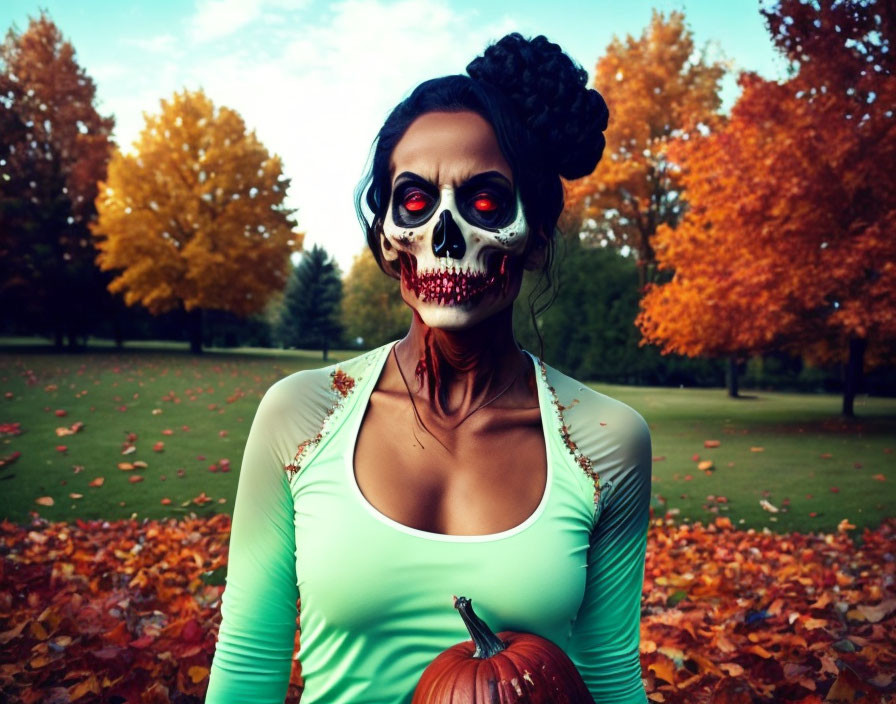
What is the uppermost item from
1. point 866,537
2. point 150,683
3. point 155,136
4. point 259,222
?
point 155,136

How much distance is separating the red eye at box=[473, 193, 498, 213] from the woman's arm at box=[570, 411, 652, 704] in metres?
0.55

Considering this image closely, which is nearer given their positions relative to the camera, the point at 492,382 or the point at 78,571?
the point at 492,382

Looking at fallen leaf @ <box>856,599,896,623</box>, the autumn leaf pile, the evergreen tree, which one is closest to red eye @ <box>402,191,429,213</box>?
the autumn leaf pile

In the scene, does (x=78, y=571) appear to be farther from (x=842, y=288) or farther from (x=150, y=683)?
(x=842, y=288)

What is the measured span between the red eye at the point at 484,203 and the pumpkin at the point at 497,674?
2.45 ft

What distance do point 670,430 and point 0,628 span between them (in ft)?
21.7

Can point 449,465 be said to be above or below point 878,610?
above

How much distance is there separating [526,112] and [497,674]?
1061 millimetres

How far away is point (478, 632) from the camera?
112cm

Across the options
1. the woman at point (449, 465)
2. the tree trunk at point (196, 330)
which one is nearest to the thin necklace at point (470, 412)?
the woman at point (449, 465)

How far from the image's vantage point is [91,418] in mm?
6254

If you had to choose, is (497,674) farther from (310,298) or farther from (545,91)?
(310,298)

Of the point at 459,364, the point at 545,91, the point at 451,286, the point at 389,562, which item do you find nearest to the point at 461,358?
the point at 459,364

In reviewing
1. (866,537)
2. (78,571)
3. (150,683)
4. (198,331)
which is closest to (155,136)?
(198,331)
